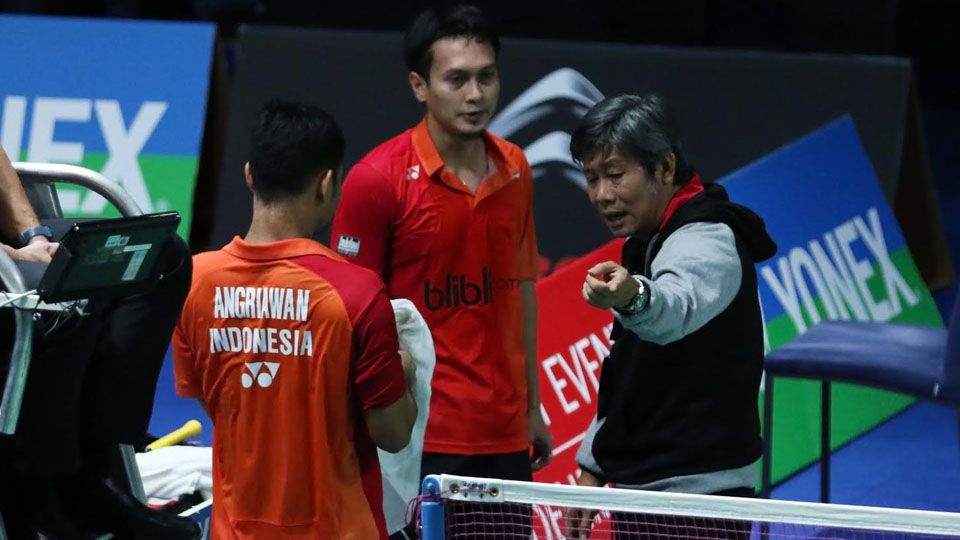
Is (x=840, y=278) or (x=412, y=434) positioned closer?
(x=412, y=434)

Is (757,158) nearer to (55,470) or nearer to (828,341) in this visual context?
(828,341)

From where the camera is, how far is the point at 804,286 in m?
6.92

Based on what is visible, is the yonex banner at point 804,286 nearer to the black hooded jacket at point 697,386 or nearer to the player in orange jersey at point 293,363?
the black hooded jacket at point 697,386

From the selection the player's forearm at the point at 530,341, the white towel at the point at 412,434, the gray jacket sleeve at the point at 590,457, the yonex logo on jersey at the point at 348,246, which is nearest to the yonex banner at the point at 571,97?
the player's forearm at the point at 530,341

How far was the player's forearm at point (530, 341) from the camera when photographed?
16.7ft

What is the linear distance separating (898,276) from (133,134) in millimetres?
3476

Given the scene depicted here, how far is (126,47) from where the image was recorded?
7.74 meters

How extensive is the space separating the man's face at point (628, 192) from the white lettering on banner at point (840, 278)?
10.3 ft

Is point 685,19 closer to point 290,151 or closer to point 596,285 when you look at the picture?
point 290,151

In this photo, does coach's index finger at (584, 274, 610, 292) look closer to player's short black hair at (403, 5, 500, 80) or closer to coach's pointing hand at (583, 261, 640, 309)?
coach's pointing hand at (583, 261, 640, 309)

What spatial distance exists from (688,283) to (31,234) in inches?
64.9

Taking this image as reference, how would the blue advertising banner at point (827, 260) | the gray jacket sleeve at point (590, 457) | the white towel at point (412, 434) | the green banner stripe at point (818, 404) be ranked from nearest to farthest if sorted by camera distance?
the gray jacket sleeve at point (590, 457), the white towel at point (412, 434), the green banner stripe at point (818, 404), the blue advertising banner at point (827, 260)

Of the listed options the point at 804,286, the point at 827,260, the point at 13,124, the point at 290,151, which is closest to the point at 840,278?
the point at 827,260

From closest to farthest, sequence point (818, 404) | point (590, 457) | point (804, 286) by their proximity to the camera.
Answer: point (590, 457) < point (818, 404) < point (804, 286)
